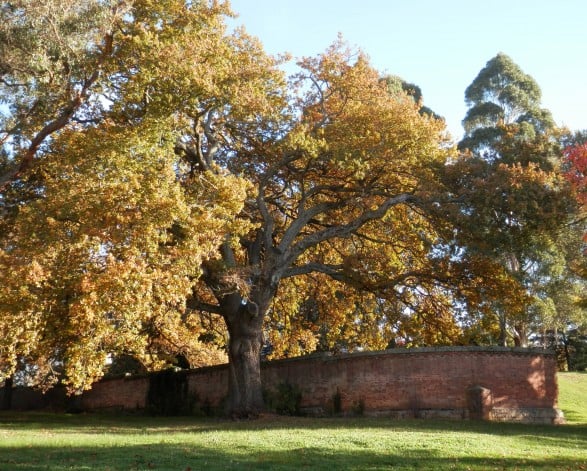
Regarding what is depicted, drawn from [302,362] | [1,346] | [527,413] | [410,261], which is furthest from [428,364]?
[1,346]

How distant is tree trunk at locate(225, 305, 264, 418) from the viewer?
20.9 m

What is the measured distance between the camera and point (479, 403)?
62.1ft

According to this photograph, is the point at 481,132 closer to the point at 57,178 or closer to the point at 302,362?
the point at 302,362

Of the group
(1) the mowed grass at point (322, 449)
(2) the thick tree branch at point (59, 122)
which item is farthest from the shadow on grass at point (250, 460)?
(2) the thick tree branch at point (59, 122)

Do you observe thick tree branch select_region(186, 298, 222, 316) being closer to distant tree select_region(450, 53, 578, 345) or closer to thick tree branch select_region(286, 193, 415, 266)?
thick tree branch select_region(286, 193, 415, 266)

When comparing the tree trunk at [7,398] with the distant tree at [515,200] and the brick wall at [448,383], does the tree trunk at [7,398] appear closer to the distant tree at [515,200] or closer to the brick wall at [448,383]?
the brick wall at [448,383]

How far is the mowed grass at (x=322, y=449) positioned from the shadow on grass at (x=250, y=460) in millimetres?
16

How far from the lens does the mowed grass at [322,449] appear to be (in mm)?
10023

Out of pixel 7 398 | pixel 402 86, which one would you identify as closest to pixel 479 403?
pixel 402 86

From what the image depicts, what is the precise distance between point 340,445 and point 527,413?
991 cm

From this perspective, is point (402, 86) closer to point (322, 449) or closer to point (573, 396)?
point (573, 396)

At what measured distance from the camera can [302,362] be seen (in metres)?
23.4

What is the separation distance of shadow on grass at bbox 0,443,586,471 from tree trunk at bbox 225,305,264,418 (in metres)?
9.09

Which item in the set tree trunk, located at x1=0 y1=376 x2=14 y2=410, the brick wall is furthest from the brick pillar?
tree trunk, located at x1=0 y1=376 x2=14 y2=410
